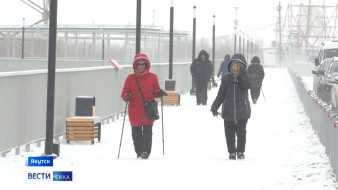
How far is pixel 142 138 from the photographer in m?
13.0

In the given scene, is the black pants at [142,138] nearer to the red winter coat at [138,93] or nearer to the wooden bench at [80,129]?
the red winter coat at [138,93]

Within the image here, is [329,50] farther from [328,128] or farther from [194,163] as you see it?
[194,163]

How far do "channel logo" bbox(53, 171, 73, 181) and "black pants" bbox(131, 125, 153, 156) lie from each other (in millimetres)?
2248

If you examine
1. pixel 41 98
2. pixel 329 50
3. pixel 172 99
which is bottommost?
pixel 172 99

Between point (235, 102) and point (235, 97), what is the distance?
0.07 meters

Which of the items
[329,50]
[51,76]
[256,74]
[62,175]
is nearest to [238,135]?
[51,76]

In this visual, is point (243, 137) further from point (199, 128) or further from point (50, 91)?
point (199, 128)

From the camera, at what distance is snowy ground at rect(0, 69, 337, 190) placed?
995cm

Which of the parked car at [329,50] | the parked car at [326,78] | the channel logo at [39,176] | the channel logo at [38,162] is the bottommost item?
the channel logo at [39,176]

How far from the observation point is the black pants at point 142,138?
12.9m

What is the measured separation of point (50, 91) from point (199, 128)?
6.49m

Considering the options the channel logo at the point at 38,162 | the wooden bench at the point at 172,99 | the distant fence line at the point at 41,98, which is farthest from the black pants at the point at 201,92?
the channel logo at the point at 38,162

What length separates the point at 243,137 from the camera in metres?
12.9

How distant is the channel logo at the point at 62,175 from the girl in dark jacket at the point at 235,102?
297cm
